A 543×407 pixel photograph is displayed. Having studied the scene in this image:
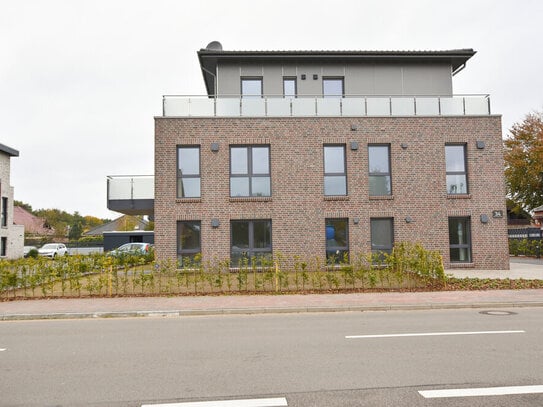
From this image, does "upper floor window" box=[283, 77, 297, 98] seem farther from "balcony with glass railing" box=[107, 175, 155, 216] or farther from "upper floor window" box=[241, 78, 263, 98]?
"balcony with glass railing" box=[107, 175, 155, 216]

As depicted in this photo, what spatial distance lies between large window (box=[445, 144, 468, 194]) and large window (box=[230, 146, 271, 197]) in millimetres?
7442

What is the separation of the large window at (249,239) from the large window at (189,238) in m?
1.35

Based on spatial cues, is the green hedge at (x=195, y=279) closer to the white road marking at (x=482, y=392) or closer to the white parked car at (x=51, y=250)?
the white road marking at (x=482, y=392)

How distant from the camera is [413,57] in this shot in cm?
2069

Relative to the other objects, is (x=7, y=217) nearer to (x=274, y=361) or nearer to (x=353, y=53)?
(x=353, y=53)

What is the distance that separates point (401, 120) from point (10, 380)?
1686cm

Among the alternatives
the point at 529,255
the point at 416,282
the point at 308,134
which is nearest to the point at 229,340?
the point at 416,282

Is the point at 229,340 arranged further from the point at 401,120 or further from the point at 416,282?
the point at 401,120

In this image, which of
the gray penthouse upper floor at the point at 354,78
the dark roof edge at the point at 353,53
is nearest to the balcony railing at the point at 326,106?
the gray penthouse upper floor at the point at 354,78

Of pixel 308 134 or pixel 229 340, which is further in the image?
pixel 308 134

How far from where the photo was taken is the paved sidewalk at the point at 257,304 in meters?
10.5

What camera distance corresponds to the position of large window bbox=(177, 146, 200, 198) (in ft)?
60.6

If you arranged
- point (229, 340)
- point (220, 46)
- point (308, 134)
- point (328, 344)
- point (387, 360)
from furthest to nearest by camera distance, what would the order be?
point (220, 46)
point (308, 134)
point (229, 340)
point (328, 344)
point (387, 360)

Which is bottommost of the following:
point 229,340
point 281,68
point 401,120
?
point 229,340
